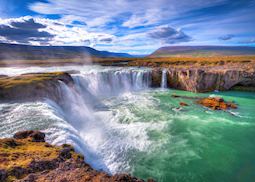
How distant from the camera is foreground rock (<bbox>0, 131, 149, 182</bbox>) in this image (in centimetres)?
564

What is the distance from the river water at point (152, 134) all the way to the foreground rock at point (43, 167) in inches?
103

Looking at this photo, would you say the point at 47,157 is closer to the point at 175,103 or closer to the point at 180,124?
the point at 180,124

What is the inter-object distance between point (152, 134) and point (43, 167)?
414 inches

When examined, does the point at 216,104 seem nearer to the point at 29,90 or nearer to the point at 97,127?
the point at 97,127

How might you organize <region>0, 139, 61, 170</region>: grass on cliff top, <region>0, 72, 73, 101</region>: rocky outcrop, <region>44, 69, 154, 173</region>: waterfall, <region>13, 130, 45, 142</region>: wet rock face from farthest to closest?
<region>0, 72, 73, 101</region>: rocky outcrop, <region>44, 69, 154, 173</region>: waterfall, <region>13, 130, 45, 142</region>: wet rock face, <region>0, 139, 61, 170</region>: grass on cliff top

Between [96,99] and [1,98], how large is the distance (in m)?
13.0

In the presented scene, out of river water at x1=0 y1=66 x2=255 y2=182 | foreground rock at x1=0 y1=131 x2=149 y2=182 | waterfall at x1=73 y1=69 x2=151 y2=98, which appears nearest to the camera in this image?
foreground rock at x1=0 y1=131 x2=149 y2=182

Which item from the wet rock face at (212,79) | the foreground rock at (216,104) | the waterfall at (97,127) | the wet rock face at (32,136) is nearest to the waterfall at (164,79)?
the wet rock face at (212,79)

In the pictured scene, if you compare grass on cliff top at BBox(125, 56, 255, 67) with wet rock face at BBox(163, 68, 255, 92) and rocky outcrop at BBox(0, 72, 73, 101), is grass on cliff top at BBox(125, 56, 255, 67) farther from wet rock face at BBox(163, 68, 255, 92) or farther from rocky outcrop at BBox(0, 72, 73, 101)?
rocky outcrop at BBox(0, 72, 73, 101)

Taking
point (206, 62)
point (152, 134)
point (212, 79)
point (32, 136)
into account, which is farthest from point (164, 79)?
point (32, 136)

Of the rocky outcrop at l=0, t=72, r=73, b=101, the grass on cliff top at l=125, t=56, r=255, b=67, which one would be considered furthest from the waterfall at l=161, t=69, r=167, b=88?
the rocky outcrop at l=0, t=72, r=73, b=101

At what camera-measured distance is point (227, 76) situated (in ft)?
109

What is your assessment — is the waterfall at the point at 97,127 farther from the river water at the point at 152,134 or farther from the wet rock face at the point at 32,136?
the wet rock face at the point at 32,136

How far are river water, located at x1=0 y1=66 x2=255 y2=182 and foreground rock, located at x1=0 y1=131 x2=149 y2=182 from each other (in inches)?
103
